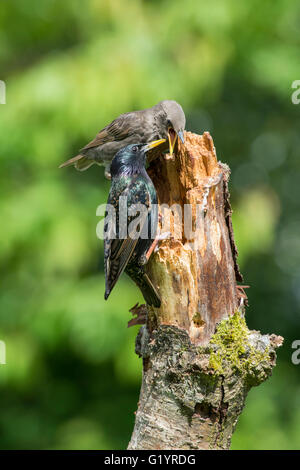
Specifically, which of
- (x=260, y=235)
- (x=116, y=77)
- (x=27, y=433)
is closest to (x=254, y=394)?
(x=260, y=235)

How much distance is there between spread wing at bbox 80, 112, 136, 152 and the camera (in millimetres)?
4676

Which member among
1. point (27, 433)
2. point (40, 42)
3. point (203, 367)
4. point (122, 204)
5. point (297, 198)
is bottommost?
point (27, 433)

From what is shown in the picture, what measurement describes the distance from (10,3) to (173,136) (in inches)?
169

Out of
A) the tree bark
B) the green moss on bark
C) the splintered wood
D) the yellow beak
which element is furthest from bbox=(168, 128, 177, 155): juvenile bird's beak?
the green moss on bark

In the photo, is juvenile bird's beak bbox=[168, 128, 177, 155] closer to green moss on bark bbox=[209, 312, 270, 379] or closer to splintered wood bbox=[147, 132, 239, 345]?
splintered wood bbox=[147, 132, 239, 345]

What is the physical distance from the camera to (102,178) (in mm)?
7461

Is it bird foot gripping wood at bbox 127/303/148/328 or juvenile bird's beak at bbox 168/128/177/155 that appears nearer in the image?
bird foot gripping wood at bbox 127/303/148/328

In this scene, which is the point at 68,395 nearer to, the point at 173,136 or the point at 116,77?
the point at 116,77

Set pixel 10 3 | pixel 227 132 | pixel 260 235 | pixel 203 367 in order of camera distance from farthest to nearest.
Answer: pixel 227 132
pixel 10 3
pixel 260 235
pixel 203 367

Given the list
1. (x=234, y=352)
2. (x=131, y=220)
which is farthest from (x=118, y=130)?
(x=234, y=352)

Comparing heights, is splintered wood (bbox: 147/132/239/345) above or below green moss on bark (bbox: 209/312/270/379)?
above

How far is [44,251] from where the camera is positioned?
6270 millimetres

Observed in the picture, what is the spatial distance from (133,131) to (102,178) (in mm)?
2813

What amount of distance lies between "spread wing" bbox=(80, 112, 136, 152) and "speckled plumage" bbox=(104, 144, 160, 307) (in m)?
0.55
